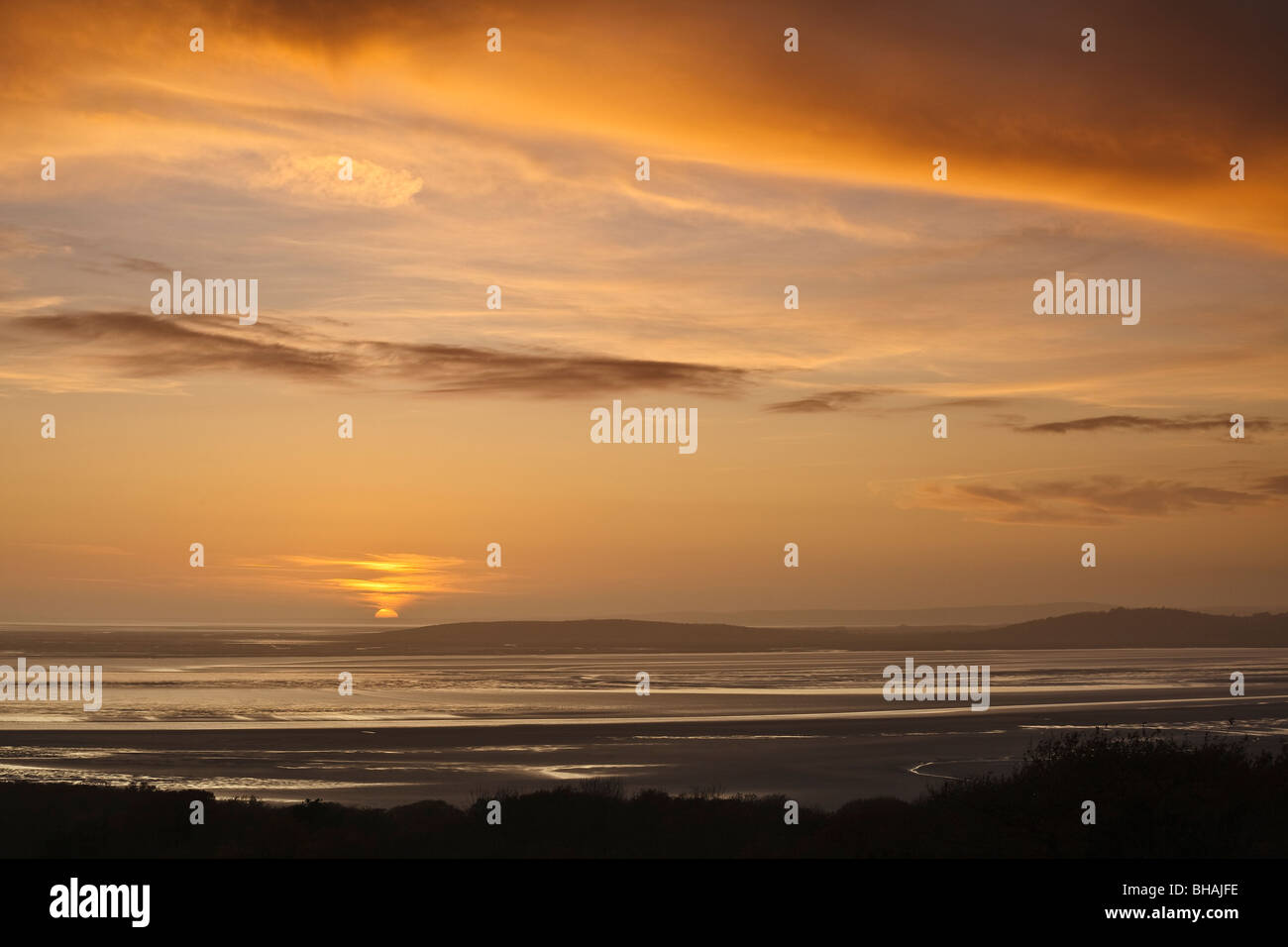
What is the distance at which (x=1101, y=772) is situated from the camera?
19734mm

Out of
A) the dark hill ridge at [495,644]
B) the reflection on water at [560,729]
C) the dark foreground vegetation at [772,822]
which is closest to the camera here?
the dark foreground vegetation at [772,822]

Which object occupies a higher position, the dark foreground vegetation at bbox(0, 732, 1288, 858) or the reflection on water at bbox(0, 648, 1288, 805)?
the dark foreground vegetation at bbox(0, 732, 1288, 858)

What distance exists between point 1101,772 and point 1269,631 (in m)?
206

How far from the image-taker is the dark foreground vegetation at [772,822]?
18.2 m

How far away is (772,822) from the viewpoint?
74.9ft

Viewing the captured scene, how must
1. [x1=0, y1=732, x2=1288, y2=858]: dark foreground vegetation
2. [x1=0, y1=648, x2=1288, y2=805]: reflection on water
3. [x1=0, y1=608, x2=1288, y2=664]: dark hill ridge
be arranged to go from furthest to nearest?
1. [x1=0, y1=608, x2=1288, y2=664]: dark hill ridge
2. [x1=0, y1=648, x2=1288, y2=805]: reflection on water
3. [x1=0, y1=732, x2=1288, y2=858]: dark foreground vegetation

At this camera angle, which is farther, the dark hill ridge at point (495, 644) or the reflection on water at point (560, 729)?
the dark hill ridge at point (495, 644)

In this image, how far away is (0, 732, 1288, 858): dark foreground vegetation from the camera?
18.2 meters

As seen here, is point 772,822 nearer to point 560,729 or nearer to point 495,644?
point 560,729

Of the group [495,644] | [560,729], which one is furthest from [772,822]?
[495,644]
